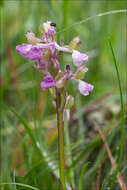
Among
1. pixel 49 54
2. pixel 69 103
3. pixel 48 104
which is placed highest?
pixel 49 54

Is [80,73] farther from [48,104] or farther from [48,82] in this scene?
[48,104]

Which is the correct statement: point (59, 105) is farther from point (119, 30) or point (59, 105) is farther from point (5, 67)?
point (119, 30)

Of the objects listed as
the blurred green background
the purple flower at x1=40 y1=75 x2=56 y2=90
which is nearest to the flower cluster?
the purple flower at x1=40 y1=75 x2=56 y2=90

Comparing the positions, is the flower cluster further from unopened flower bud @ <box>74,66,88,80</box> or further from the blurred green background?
the blurred green background

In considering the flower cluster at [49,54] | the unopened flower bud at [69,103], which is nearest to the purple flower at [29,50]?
the flower cluster at [49,54]

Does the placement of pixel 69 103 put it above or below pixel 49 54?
below

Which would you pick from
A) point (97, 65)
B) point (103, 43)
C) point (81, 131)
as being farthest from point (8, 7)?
point (81, 131)

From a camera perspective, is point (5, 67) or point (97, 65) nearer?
point (5, 67)

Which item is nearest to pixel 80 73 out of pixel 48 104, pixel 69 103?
pixel 69 103

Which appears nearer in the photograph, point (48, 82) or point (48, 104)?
point (48, 82)
